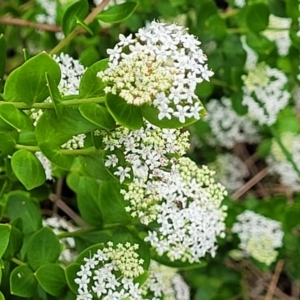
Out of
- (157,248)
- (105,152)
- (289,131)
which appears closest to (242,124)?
(289,131)

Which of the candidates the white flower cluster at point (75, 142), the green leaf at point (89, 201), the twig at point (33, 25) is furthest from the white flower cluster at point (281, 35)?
the white flower cluster at point (75, 142)

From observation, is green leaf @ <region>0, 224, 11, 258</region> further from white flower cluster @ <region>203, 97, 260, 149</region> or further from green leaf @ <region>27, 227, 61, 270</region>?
white flower cluster @ <region>203, 97, 260, 149</region>

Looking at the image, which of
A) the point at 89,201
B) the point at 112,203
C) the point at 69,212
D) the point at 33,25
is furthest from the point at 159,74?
the point at 69,212

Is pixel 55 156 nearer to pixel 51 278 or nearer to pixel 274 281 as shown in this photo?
pixel 51 278

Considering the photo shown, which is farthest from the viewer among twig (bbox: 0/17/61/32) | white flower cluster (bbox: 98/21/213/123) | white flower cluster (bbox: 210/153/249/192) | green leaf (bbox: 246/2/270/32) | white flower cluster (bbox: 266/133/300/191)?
white flower cluster (bbox: 210/153/249/192)

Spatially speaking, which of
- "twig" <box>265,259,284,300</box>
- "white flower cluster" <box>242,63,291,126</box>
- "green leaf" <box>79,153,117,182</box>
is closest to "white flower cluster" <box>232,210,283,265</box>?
"white flower cluster" <box>242,63,291,126</box>
